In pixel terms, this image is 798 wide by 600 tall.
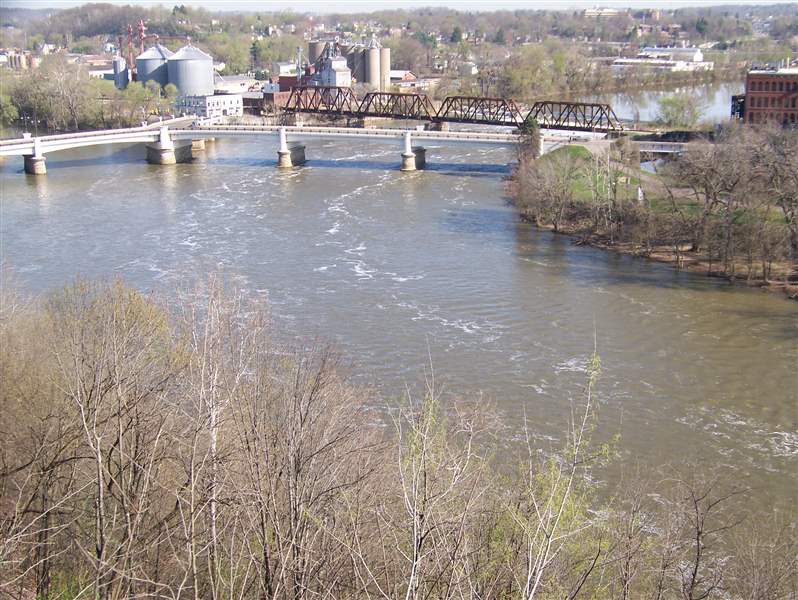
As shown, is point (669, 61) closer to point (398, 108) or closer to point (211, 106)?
point (398, 108)

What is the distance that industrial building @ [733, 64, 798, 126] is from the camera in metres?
23.7

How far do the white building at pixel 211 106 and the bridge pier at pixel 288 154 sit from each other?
10.2m

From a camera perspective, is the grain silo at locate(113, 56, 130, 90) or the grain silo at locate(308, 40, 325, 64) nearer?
the grain silo at locate(113, 56, 130, 90)

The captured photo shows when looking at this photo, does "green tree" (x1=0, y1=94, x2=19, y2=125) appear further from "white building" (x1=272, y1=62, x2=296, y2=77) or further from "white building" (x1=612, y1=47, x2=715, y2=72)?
"white building" (x1=612, y1=47, x2=715, y2=72)

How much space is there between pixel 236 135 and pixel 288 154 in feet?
8.83

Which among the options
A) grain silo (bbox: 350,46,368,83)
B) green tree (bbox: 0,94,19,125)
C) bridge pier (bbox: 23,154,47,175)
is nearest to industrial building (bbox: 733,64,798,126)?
bridge pier (bbox: 23,154,47,175)

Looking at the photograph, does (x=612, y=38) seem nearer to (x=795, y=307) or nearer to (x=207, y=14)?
(x=207, y=14)

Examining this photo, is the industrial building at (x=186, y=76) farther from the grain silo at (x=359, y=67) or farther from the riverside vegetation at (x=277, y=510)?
the riverside vegetation at (x=277, y=510)

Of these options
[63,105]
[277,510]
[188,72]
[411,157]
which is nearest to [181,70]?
[188,72]

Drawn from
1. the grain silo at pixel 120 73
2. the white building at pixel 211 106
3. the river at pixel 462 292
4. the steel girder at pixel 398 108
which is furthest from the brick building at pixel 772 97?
the grain silo at pixel 120 73

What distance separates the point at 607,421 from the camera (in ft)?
27.1

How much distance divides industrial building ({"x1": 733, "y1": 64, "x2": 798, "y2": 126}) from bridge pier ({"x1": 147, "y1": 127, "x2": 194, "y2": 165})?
13760 mm

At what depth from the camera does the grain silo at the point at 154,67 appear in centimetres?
3872

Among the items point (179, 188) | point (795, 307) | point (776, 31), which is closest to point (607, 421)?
point (795, 307)
